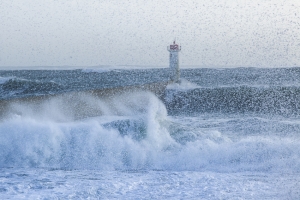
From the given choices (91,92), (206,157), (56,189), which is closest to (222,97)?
(91,92)

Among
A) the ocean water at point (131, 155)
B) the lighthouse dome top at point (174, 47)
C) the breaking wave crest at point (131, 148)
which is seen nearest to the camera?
the ocean water at point (131, 155)

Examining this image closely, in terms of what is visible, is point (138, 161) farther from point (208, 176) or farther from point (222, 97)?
point (222, 97)

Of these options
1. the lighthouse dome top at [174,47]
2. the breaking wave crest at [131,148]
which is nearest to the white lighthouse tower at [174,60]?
the lighthouse dome top at [174,47]

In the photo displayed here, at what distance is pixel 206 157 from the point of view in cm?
526

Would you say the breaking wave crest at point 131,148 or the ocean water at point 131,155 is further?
Result: the breaking wave crest at point 131,148

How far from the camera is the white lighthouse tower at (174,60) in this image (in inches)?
563

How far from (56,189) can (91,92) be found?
5359 mm

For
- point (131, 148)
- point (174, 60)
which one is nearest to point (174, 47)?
point (174, 60)

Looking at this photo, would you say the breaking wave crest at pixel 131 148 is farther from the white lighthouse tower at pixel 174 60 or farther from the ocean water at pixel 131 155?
the white lighthouse tower at pixel 174 60

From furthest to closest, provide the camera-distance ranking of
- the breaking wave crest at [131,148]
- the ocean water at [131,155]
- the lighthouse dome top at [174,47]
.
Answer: the lighthouse dome top at [174,47], the breaking wave crest at [131,148], the ocean water at [131,155]

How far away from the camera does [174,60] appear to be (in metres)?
14.6

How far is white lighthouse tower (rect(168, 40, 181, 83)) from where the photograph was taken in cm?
1429

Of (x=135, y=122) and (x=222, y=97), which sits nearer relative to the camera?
(x=135, y=122)

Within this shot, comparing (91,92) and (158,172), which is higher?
(91,92)
